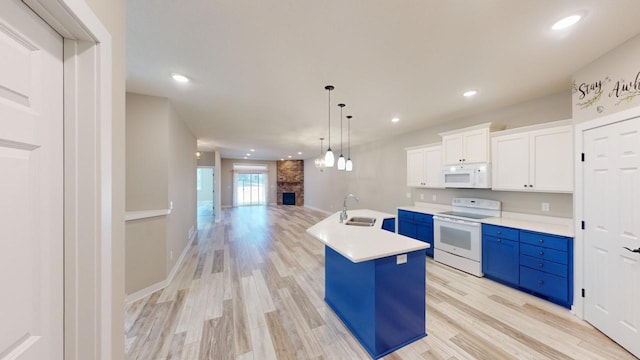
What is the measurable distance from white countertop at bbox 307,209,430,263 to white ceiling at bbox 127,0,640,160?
5.84ft

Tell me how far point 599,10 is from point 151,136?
15.0 ft

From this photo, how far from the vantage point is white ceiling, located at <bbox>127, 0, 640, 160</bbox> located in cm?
151

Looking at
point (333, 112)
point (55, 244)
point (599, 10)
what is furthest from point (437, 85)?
point (55, 244)

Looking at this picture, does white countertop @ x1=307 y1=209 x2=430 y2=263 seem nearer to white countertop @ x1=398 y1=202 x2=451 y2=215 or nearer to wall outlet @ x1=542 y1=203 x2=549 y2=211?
white countertop @ x1=398 y1=202 x2=451 y2=215

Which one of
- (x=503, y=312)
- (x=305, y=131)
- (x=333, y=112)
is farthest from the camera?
(x=305, y=131)

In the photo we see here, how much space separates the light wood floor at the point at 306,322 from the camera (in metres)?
1.88

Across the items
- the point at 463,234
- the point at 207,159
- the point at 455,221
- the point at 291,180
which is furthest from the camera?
the point at 291,180

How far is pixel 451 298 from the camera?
8.84 feet

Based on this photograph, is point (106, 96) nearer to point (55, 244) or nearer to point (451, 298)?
point (55, 244)

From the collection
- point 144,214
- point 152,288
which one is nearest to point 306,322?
point 152,288

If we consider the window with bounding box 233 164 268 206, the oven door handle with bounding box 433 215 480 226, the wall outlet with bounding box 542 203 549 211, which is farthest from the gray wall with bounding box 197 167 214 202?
the wall outlet with bounding box 542 203 549 211

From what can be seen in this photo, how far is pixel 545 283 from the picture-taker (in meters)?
2.60

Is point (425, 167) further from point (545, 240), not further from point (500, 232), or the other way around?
point (545, 240)

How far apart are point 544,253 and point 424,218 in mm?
1684
